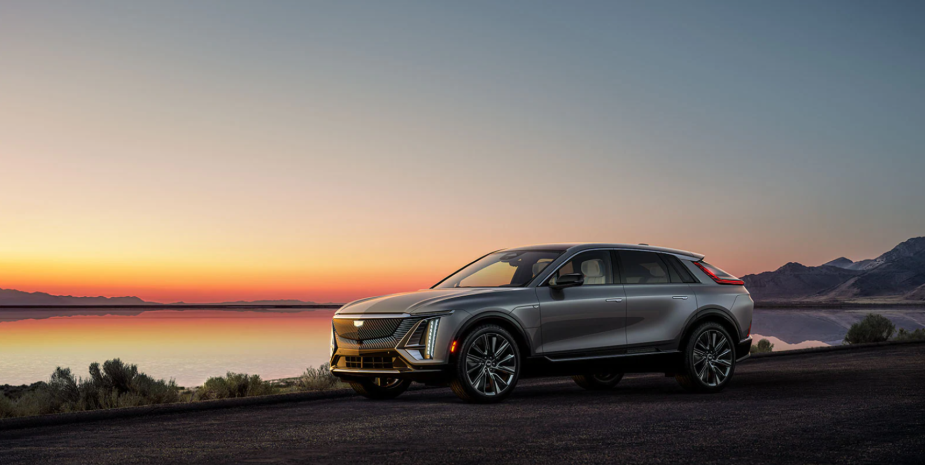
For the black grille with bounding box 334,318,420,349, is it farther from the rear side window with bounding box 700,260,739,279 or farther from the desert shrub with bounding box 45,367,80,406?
the desert shrub with bounding box 45,367,80,406

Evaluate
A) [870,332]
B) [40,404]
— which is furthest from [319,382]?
[870,332]

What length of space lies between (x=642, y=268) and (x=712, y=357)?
157cm

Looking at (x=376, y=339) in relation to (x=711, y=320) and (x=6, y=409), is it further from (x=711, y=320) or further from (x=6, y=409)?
(x=6, y=409)

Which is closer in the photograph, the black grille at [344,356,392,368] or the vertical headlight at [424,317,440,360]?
the vertical headlight at [424,317,440,360]

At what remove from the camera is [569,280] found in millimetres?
9867

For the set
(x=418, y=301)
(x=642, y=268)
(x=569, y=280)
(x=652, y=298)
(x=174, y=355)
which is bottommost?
(x=174, y=355)

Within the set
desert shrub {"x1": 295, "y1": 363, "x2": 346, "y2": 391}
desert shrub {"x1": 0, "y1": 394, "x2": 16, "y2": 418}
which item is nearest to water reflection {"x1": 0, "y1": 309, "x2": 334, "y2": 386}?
desert shrub {"x1": 295, "y1": 363, "x2": 346, "y2": 391}

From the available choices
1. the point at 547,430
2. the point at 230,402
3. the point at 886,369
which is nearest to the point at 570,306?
the point at 547,430

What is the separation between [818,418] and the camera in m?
8.20

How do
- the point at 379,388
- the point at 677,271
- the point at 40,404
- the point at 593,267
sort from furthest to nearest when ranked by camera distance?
the point at 40,404 → the point at 677,271 → the point at 593,267 → the point at 379,388

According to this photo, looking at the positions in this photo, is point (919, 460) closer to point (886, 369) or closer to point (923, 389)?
point (923, 389)

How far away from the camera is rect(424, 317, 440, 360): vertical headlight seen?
938 centimetres

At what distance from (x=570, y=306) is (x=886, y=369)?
7199 millimetres

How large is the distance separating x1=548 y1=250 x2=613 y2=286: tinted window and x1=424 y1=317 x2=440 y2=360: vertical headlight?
6.86 ft
